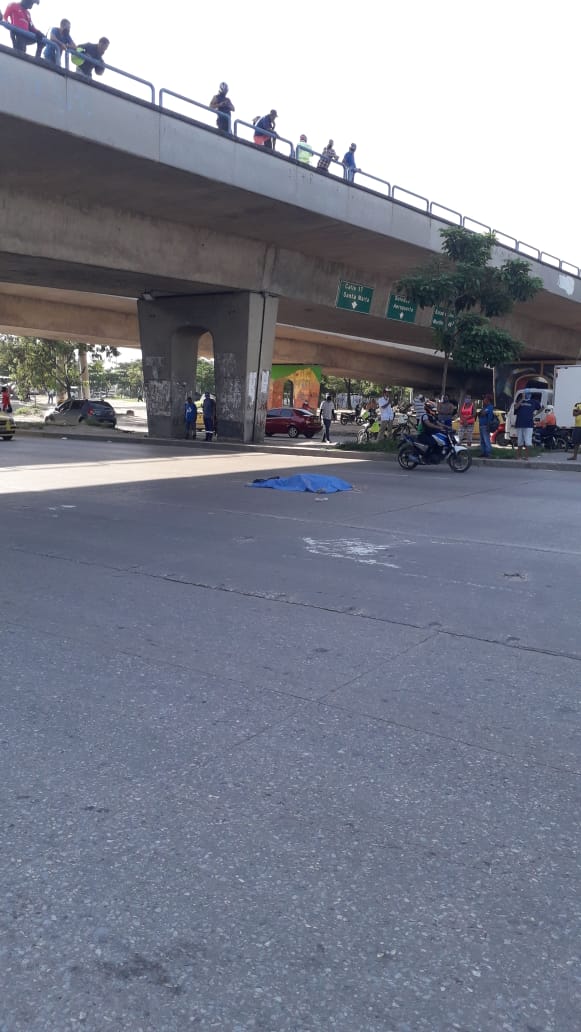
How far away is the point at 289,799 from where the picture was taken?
3.29 metres

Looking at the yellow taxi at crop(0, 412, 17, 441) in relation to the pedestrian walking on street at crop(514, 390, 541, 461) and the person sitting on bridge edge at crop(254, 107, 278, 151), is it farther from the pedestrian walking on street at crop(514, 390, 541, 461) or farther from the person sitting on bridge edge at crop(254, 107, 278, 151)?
the pedestrian walking on street at crop(514, 390, 541, 461)

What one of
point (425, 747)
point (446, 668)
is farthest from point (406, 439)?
point (425, 747)

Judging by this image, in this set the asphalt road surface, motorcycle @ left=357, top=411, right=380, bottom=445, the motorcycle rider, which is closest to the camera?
the asphalt road surface

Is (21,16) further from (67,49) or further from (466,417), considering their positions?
(466,417)

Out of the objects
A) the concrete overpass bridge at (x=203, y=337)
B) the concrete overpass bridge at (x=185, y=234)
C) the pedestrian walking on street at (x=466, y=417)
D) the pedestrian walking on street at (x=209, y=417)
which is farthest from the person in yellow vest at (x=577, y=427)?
the concrete overpass bridge at (x=203, y=337)

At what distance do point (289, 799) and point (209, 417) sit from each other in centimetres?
2541

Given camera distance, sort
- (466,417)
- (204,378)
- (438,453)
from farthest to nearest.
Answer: (204,378), (466,417), (438,453)

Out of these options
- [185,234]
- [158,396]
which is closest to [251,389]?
[158,396]

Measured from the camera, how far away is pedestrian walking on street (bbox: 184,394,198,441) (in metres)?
28.0

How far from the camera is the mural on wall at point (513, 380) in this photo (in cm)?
4871

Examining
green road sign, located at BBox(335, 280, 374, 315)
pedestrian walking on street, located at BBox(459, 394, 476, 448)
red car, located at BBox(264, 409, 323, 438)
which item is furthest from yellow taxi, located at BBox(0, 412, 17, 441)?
pedestrian walking on street, located at BBox(459, 394, 476, 448)

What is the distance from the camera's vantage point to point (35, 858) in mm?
2855

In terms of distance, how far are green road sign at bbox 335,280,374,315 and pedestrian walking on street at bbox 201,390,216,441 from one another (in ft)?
18.1

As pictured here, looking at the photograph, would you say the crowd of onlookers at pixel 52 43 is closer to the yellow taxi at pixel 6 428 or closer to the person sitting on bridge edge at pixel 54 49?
the person sitting on bridge edge at pixel 54 49
